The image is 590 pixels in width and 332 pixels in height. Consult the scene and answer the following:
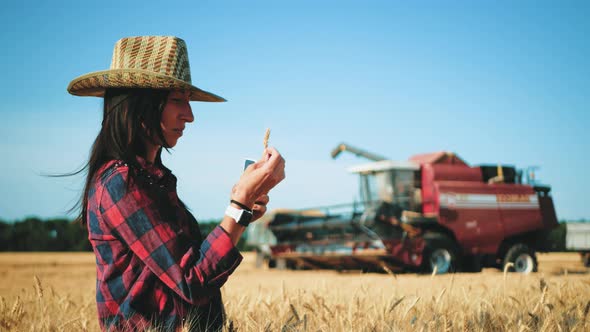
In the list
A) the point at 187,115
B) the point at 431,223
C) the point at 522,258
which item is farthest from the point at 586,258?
the point at 187,115

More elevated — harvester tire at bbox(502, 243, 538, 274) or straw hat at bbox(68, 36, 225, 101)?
straw hat at bbox(68, 36, 225, 101)

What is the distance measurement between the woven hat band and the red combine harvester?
10.7 m

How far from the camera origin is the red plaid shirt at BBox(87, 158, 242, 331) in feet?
5.41

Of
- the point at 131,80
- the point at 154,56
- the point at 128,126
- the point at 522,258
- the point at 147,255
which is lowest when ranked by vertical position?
the point at 522,258

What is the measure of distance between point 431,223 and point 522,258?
9.28ft

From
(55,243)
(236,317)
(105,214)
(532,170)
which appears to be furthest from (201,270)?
(55,243)

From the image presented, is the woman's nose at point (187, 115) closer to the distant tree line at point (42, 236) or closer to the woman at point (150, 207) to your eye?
the woman at point (150, 207)

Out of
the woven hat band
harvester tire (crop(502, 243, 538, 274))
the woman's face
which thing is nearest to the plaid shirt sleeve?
the woman's face

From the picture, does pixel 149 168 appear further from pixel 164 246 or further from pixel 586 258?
pixel 586 258

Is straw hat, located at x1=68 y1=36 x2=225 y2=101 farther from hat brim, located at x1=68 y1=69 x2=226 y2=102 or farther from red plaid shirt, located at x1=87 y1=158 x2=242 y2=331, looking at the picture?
red plaid shirt, located at x1=87 y1=158 x2=242 y2=331

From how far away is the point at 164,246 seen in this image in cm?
167

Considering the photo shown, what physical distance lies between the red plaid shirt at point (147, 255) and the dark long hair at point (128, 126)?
58mm

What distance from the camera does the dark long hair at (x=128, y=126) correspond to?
187 cm

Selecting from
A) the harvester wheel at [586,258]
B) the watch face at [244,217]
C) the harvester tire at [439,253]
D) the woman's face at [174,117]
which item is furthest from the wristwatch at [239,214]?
the harvester wheel at [586,258]
